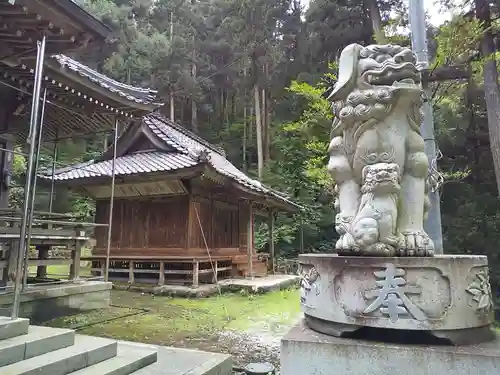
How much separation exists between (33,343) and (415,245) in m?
3.43

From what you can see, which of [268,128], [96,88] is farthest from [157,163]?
[268,128]

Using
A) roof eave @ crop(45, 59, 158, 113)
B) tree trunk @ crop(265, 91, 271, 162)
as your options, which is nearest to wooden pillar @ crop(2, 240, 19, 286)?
roof eave @ crop(45, 59, 158, 113)

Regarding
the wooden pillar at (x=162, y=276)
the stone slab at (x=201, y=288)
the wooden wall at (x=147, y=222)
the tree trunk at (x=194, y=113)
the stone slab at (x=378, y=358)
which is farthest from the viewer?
the tree trunk at (x=194, y=113)

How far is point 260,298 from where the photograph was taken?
963 cm

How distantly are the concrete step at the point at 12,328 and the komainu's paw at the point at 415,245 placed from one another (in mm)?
3562

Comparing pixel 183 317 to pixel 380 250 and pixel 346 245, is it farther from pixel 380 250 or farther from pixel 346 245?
pixel 380 250

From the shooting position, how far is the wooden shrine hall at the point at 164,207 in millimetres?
10469

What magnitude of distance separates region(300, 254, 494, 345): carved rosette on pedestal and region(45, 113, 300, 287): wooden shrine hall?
7104mm

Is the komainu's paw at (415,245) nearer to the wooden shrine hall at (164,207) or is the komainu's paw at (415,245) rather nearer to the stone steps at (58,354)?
the stone steps at (58,354)

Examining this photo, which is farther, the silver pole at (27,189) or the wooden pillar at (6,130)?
the wooden pillar at (6,130)

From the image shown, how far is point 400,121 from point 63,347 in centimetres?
386

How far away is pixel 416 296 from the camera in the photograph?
94.0 inches

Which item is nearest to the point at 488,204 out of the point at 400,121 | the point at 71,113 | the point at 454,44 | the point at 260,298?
the point at 454,44

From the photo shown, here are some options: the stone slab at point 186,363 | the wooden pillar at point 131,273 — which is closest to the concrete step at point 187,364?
the stone slab at point 186,363
